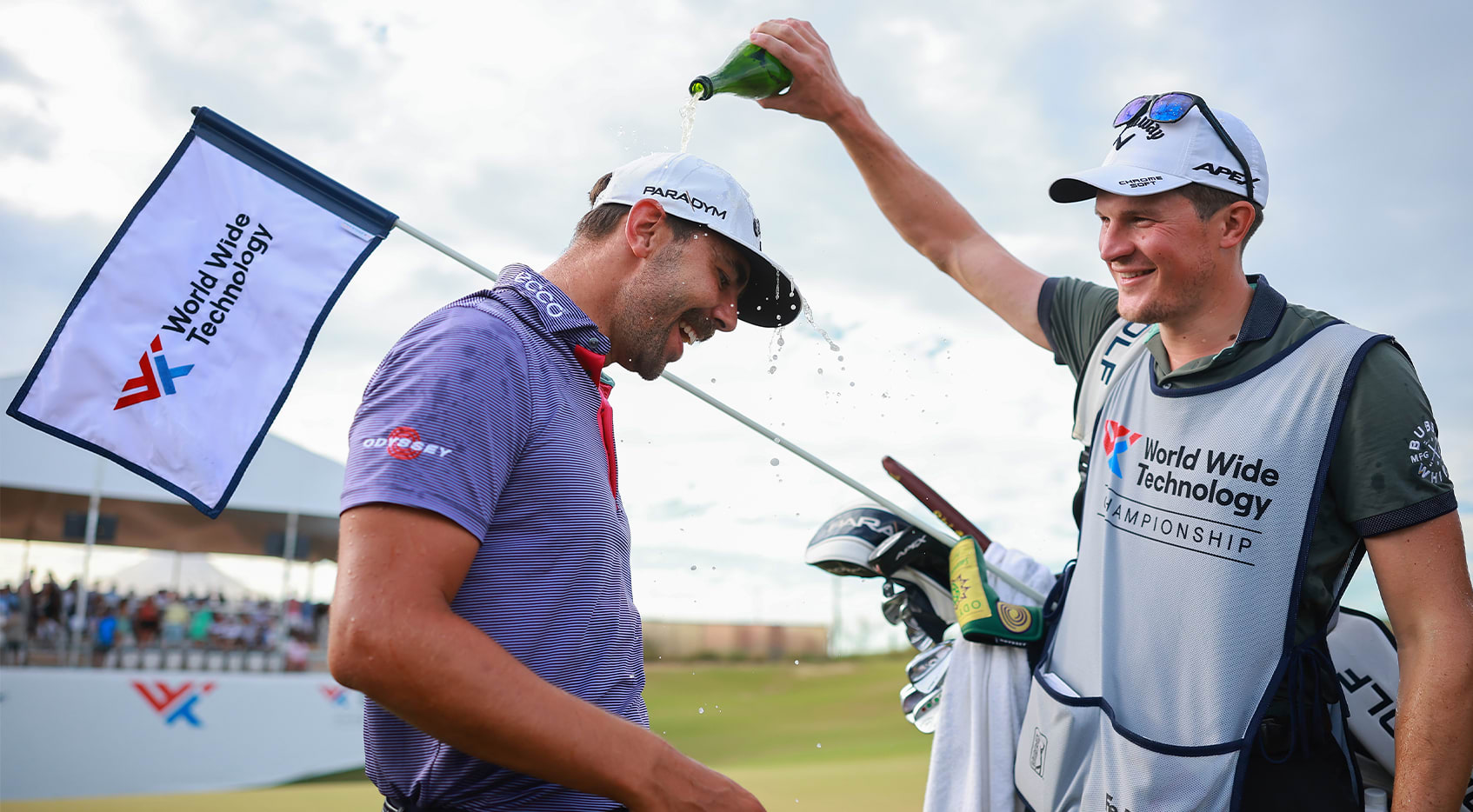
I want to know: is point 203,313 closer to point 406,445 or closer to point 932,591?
point 406,445

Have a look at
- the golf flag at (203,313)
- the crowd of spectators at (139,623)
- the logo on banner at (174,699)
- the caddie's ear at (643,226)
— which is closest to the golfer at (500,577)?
the caddie's ear at (643,226)

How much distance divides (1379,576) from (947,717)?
3.51ft

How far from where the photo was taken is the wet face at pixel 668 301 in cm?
193

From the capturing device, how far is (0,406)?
14.2m

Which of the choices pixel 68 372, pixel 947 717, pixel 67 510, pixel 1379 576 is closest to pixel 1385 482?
pixel 1379 576

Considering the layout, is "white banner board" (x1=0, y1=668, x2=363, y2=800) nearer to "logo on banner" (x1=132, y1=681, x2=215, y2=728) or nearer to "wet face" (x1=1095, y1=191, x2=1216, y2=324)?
"logo on banner" (x1=132, y1=681, x2=215, y2=728)

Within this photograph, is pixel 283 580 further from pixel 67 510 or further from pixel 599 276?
pixel 599 276

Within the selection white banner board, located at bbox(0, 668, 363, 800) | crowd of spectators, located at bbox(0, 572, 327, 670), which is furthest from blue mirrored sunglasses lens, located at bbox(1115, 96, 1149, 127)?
crowd of spectators, located at bbox(0, 572, 327, 670)

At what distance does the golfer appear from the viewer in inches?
47.6

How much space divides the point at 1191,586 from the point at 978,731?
2.33 feet

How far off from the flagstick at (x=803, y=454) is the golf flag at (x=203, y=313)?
44 centimetres

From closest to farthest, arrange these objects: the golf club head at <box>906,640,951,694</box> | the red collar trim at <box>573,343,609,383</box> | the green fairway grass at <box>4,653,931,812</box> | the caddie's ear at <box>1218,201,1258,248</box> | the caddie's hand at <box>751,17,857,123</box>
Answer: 1. the red collar trim at <box>573,343,609,383</box>
2. the caddie's ear at <box>1218,201,1258,248</box>
3. the caddie's hand at <box>751,17,857,123</box>
4. the golf club head at <box>906,640,951,694</box>
5. the green fairway grass at <box>4,653,931,812</box>

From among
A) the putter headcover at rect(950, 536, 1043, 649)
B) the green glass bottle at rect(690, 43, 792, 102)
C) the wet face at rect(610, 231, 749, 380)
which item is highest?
the green glass bottle at rect(690, 43, 792, 102)

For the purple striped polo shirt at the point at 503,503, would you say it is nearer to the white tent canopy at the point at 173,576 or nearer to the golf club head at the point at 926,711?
the golf club head at the point at 926,711
